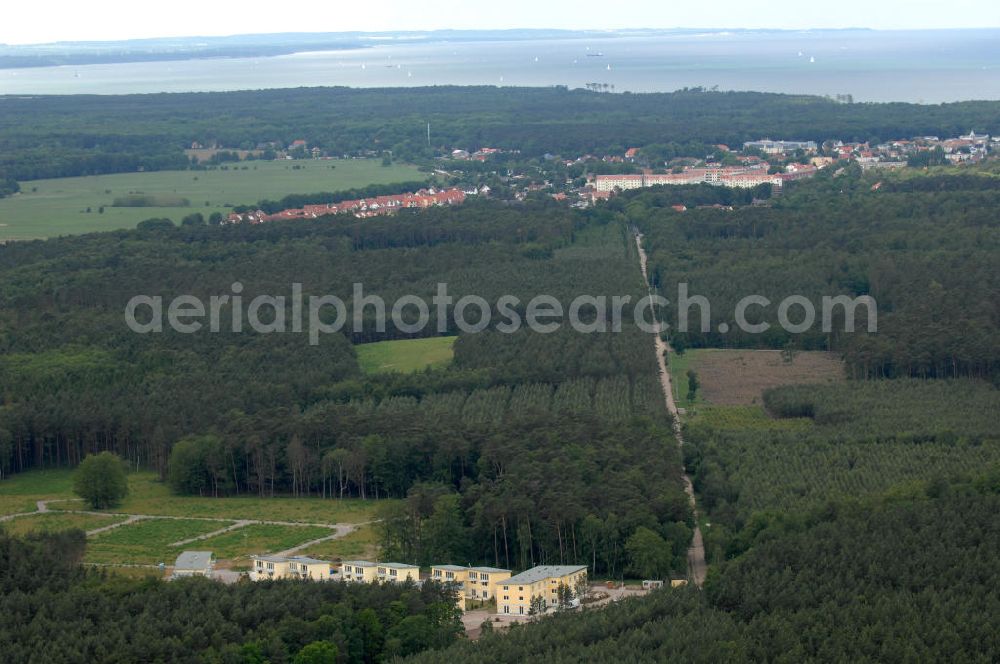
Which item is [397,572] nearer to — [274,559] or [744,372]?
[274,559]

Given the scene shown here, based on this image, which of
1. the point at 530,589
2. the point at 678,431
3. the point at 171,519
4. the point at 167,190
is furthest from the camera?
the point at 167,190

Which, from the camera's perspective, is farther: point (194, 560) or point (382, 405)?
point (382, 405)

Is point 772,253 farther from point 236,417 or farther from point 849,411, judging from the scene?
point 236,417

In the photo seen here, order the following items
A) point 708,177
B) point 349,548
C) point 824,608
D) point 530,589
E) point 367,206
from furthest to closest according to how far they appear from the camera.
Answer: point 708,177 → point 367,206 → point 349,548 → point 530,589 → point 824,608

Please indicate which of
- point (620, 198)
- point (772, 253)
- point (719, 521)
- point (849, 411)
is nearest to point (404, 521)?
point (719, 521)

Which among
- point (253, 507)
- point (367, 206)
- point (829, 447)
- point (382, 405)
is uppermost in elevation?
point (367, 206)

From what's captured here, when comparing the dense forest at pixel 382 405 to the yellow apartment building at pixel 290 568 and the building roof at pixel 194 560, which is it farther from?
the building roof at pixel 194 560

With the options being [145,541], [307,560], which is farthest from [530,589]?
[145,541]
